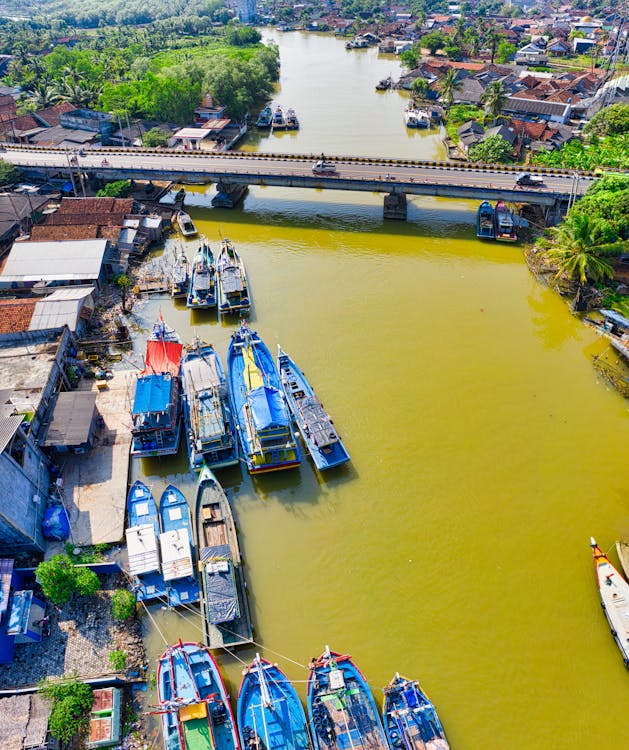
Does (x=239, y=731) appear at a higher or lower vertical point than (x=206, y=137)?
lower

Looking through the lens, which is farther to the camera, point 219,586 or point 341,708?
point 219,586

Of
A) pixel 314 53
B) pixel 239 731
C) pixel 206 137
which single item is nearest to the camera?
pixel 239 731

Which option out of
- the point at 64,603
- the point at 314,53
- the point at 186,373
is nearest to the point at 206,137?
the point at 186,373

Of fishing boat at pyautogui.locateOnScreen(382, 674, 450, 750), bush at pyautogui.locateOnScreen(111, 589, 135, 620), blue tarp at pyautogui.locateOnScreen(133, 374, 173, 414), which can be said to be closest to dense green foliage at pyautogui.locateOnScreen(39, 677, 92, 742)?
bush at pyautogui.locateOnScreen(111, 589, 135, 620)

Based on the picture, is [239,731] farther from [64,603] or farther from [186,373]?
[186,373]

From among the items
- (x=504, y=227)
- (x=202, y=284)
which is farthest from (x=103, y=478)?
(x=504, y=227)

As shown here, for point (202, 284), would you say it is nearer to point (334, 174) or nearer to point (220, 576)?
point (334, 174)

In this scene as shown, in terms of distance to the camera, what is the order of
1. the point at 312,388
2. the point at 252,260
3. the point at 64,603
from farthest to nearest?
the point at 252,260
the point at 312,388
the point at 64,603
